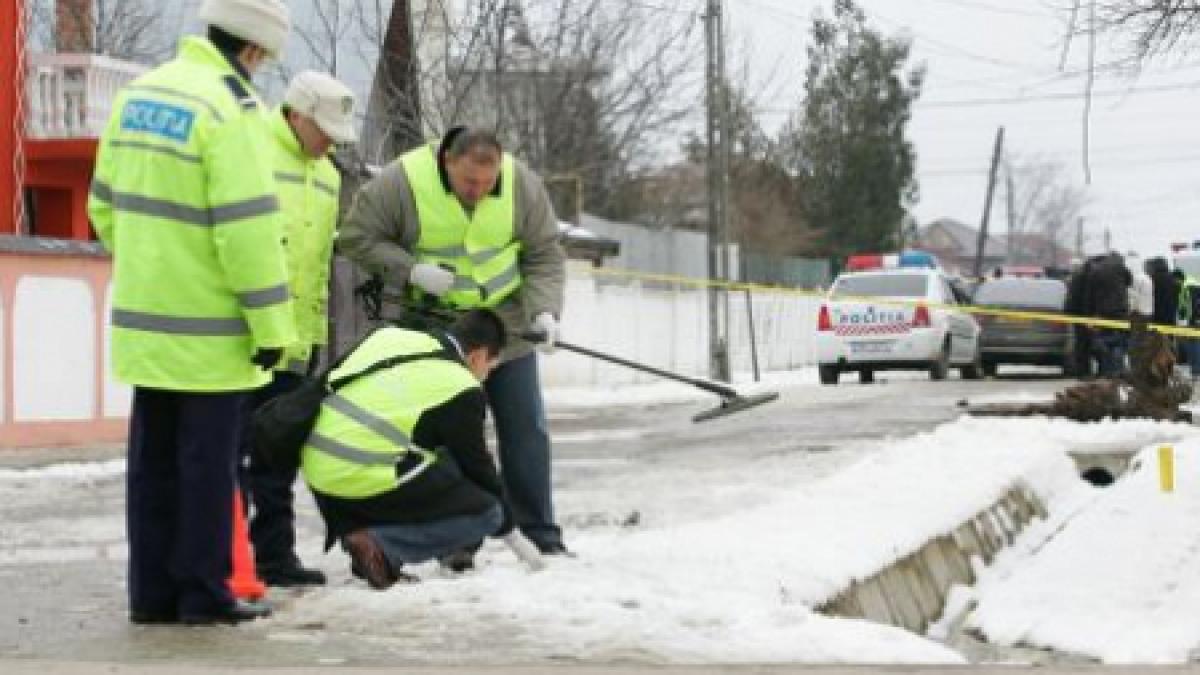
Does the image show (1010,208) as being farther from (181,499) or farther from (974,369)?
(181,499)

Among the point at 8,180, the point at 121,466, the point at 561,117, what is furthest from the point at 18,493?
the point at 561,117

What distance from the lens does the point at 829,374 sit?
96.7 feet

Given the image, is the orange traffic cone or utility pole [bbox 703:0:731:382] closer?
the orange traffic cone

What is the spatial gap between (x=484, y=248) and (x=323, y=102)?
3.45 feet

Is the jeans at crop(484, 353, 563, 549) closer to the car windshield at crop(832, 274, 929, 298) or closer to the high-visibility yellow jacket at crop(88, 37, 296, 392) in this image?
the high-visibility yellow jacket at crop(88, 37, 296, 392)

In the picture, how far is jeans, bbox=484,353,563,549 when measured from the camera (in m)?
8.34

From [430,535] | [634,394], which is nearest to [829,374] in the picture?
[634,394]

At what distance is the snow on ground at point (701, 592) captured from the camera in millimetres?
6281

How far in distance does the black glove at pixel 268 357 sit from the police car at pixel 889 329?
22.5 meters

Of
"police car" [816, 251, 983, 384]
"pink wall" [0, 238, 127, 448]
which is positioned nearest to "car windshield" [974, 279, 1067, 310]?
"police car" [816, 251, 983, 384]

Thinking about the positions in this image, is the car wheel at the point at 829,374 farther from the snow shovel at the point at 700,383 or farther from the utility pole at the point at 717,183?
the snow shovel at the point at 700,383

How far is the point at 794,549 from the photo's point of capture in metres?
8.39

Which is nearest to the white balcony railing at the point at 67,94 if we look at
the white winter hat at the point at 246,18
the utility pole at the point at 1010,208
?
the white winter hat at the point at 246,18

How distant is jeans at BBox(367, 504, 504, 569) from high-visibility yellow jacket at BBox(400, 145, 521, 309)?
1.09m
